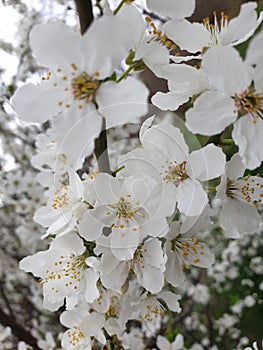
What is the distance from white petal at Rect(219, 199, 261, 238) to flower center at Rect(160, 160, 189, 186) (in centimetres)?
10

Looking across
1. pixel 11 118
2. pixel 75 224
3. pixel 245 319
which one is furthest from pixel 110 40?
pixel 245 319

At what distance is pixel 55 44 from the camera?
0.51 meters

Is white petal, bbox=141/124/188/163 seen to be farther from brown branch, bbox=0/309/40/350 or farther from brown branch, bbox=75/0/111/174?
brown branch, bbox=0/309/40/350

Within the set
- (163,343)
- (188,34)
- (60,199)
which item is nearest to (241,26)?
A: (188,34)

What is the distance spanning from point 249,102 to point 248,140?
48mm

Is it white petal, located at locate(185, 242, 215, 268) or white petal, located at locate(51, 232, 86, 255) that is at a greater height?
white petal, located at locate(51, 232, 86, 255)

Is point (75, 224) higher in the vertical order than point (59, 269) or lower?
higher

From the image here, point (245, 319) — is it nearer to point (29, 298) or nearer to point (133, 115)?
point (29, 298)

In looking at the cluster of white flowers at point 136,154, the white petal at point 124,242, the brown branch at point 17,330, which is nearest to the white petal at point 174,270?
the cluster of white flowers at point 136,154

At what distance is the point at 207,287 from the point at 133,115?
2.42m

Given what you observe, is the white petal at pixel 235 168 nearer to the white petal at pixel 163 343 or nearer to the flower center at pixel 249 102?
the flower center at pixel 249 102

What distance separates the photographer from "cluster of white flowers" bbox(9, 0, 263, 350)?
53 centimetres

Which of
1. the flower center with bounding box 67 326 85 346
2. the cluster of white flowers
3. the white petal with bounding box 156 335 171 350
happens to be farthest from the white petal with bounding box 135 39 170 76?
the white petal with bounding box 156 335 171 350

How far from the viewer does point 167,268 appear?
2.45 feet
